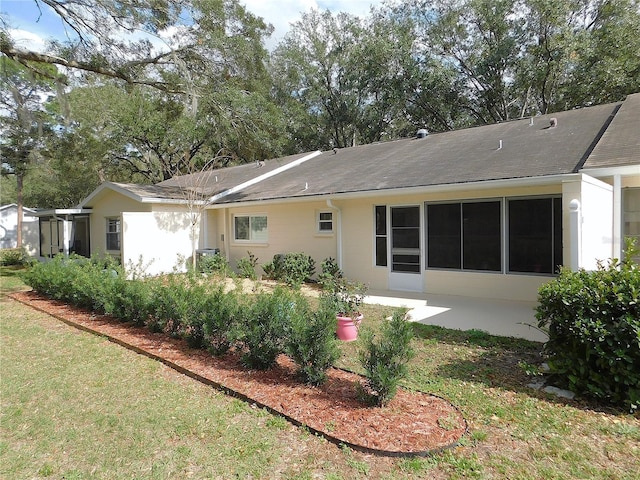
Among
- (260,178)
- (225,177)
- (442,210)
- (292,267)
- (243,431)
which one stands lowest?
(243,431)

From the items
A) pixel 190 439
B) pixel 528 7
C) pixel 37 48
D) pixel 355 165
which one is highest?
pixel 528 7

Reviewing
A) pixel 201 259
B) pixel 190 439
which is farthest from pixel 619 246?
pixel 201 259

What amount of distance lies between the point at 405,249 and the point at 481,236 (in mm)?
1997

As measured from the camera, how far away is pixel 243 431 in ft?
11.7

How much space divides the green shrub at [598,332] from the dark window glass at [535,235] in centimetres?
423

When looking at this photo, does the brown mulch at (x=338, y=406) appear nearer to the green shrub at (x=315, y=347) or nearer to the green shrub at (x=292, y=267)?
the green shrub at (x=315, y=347)

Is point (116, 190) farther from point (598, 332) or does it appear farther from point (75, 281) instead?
point (598, 332)

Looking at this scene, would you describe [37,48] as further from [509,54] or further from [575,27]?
[575,27]

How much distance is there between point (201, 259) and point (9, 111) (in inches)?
581

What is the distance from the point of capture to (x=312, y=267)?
12445mm

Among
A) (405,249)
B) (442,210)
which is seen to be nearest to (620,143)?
(442,210)

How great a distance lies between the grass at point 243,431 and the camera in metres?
3.00

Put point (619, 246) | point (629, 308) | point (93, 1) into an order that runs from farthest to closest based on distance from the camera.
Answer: point (93, 1), point (619, 246), point (629, 308)

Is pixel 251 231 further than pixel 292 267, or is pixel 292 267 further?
pixel 251 231
